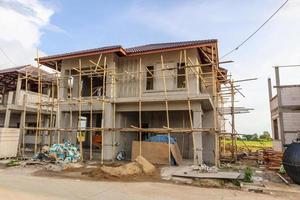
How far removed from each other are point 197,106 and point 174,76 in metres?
2.43

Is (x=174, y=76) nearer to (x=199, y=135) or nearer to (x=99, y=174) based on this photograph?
(x=199, y=135)

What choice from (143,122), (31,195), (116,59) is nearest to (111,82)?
(116,59)

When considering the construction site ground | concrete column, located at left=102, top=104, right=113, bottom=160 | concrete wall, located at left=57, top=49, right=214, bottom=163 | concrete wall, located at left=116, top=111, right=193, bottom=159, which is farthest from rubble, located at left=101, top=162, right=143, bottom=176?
concrete wall, located at left=116, top=111, right=193, bottom=159

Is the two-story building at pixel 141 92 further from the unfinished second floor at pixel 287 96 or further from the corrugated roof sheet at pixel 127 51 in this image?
the unfinished second floor at pixel 287 96

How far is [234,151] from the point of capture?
1717 centimetres

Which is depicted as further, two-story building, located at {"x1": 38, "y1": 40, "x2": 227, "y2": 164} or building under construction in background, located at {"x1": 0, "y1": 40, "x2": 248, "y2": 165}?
two-story building, located at {"x1": 38, "y1": 40, "x2": 227, "y2": 164}

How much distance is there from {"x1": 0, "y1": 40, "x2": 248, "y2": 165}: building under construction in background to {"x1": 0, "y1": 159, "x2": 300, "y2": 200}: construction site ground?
3.71 metres

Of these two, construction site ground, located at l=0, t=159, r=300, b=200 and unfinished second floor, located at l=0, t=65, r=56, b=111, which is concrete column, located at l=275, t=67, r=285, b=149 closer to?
construction site ground, located at l=0, t=159, r=300, b=200

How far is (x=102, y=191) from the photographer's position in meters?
7.92

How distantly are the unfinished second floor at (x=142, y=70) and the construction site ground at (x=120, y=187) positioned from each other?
16.9 feet

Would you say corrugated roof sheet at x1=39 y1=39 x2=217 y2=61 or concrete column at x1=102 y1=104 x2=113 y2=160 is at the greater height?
corrugated roof sheet at x1=39 y1=39 x2=217 y2=61

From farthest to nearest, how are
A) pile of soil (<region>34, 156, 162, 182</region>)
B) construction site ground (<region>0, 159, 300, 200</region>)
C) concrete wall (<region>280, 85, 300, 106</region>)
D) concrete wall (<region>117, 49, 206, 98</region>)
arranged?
concrete wall (<region>280, 85, 300, 106</region>), concrete wall (<region>117, 49, 206, 98</region>), pile of soil (<region>34, 156, 162, 182</region>), construction site ground (<region>0, 159, 300, 200</region>)

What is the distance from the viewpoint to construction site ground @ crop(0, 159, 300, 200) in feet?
24.1

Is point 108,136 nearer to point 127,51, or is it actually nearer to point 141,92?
point 141,92
